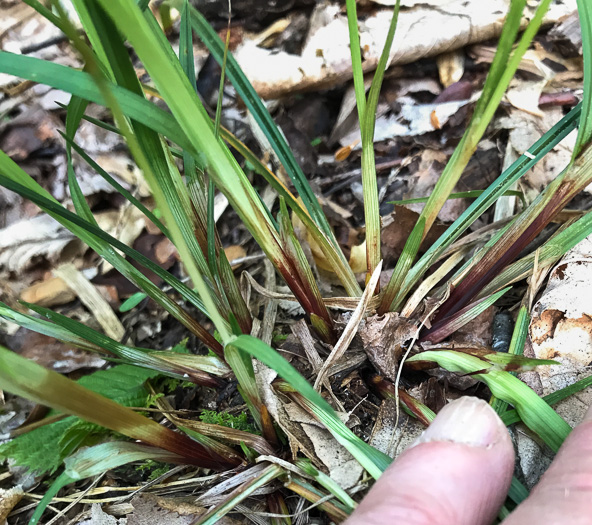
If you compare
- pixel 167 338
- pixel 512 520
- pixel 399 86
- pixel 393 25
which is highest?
pixel 393 25

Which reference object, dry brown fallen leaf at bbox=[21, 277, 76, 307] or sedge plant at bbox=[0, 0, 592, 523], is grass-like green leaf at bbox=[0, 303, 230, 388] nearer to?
sedge plant at bbox=[0, 0, 592, 523]

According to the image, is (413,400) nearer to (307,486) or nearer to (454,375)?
(454,375)

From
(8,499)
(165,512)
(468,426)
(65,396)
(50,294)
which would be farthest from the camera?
(50,294)

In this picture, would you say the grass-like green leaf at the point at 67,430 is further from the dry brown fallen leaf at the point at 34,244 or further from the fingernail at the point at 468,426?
the fingernail at the point at 468,426

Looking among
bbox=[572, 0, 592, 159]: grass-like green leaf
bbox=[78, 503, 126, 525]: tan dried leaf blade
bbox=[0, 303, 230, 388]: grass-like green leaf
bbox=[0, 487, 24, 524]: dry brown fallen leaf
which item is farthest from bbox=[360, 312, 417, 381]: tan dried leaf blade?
bbox=[0, 487, 24, 524]: dry brown fallen leaf

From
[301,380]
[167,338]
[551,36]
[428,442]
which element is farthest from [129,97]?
[551,36]

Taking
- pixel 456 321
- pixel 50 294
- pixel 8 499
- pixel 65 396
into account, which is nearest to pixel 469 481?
pixel 456 321

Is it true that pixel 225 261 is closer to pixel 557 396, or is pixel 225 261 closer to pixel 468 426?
pixel 468 426

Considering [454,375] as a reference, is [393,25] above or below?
above
